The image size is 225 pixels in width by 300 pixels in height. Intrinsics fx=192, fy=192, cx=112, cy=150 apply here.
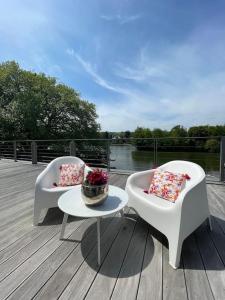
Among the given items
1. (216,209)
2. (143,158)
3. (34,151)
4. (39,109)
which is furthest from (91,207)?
(39,109)

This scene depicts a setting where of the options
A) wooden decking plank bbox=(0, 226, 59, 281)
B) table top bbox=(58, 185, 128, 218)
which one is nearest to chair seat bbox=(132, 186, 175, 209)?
table top bbox=(58, 185, 128, 218)

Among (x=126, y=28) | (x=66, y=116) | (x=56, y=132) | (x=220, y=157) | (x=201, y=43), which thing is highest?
(x=126, y=28)

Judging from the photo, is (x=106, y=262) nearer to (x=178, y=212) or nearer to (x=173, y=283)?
(x=173, y=283)

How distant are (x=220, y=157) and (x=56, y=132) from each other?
12314 millimetres

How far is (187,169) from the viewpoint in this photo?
2.22 meters

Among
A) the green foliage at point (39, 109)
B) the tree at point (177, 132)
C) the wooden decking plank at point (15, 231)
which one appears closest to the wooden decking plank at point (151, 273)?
the wooden decking plank at point (15, 231)

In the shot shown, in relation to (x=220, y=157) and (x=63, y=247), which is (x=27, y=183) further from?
(x=220, y=157)

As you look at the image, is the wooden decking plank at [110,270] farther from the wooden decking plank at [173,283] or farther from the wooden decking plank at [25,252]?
the wooden decking plank at [25,252]

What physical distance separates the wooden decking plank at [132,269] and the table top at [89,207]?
1.28 feet

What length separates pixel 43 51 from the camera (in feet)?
21.8

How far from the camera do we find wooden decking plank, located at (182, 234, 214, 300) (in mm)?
1199

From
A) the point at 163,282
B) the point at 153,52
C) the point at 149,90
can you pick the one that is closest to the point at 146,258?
the point at 163,282

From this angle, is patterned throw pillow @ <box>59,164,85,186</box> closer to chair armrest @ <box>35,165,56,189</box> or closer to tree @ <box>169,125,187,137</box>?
chair armrest @ <box>35,165,56,189</box>

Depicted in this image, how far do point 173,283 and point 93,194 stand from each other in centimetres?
84
